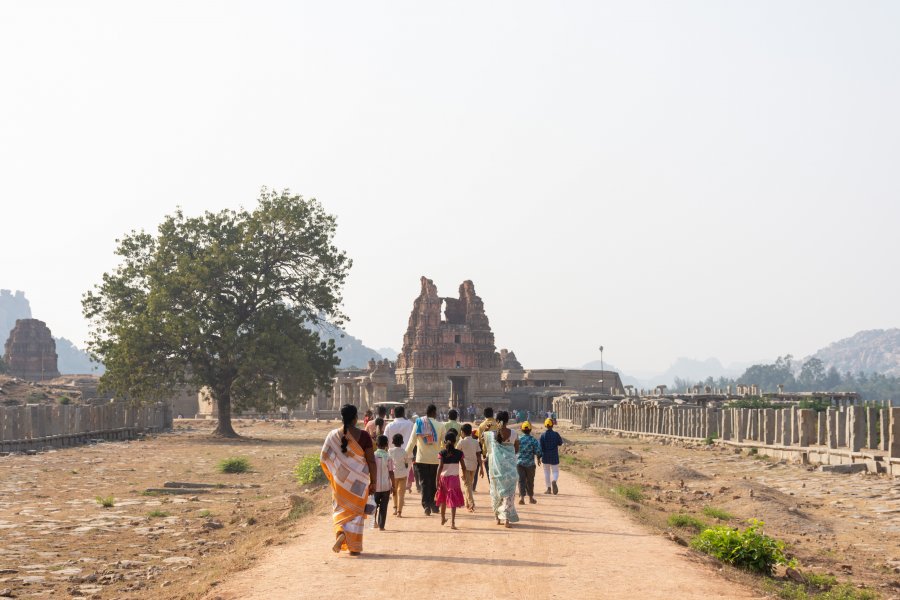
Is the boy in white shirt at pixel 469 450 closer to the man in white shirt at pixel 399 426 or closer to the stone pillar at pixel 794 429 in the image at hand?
the man in white shirt at pixel 399 426

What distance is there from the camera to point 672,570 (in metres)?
11.4

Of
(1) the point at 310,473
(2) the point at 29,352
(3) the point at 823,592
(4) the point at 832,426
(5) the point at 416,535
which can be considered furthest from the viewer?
(2) the point at 29,352

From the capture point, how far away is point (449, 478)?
48.3 feet

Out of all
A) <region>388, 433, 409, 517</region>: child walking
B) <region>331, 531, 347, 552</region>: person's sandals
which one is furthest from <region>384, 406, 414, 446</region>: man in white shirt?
<region>331, 531, 347, 552</region>: person's sandals

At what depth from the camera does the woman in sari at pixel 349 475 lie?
11.8 metres

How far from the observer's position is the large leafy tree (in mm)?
47125

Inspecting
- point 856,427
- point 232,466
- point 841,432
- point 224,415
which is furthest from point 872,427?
point 224,415

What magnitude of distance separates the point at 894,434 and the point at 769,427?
964 centimetres

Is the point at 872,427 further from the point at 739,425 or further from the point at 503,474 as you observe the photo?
the point at 503,474

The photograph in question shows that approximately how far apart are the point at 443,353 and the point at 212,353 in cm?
4305

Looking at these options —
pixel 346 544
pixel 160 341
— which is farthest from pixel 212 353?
pixel 346 544

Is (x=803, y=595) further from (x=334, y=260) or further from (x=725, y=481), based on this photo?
(x=334, y=260)

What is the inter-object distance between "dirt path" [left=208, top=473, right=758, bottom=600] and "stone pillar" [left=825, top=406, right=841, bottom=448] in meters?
17.5

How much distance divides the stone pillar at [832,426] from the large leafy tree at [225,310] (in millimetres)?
24968
